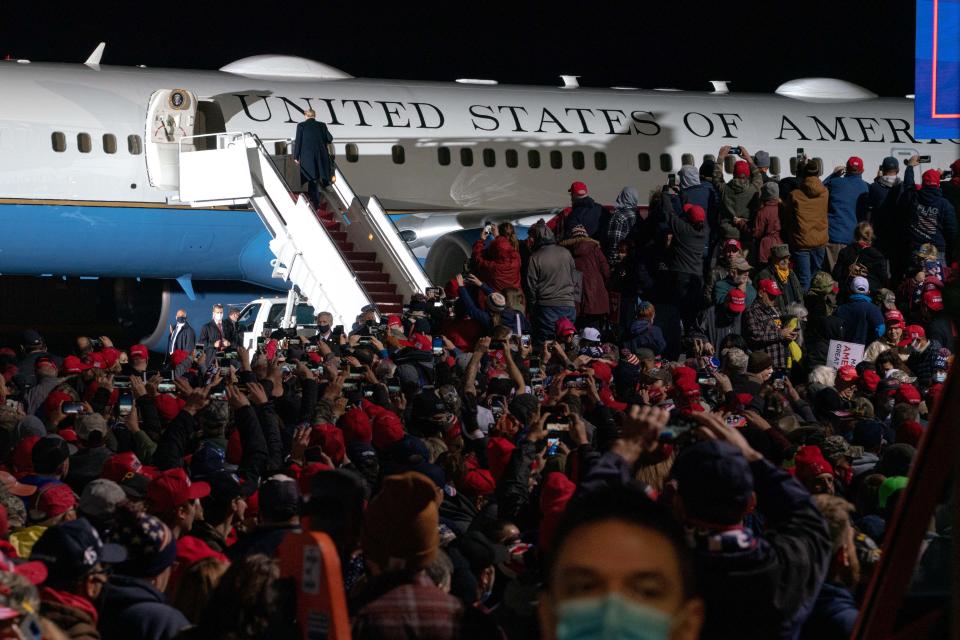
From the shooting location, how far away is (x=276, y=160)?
1977 cm

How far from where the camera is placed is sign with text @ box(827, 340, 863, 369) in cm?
1229

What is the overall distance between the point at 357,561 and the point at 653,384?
17.0 feet

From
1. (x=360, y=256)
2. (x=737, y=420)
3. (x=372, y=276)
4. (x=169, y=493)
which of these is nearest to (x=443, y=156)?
(x=360, y=256)

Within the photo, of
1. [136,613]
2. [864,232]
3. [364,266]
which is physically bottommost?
[136,613]

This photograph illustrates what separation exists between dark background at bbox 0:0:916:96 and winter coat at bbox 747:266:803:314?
2579 centimetres

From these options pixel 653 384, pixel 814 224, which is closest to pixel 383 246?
pixel 814 224

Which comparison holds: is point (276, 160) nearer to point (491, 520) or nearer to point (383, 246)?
point (383, 246)

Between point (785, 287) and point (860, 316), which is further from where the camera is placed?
point (785, 287)

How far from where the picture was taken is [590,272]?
14539 mm

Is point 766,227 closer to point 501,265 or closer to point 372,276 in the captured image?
point 501,265

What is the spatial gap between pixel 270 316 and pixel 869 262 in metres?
8.89

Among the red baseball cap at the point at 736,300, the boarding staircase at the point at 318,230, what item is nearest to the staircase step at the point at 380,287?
the boarding staircase at the point at 318,230

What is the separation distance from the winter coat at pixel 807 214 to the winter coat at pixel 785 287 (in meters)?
0.49

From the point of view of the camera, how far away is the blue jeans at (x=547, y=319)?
45.4 ft
